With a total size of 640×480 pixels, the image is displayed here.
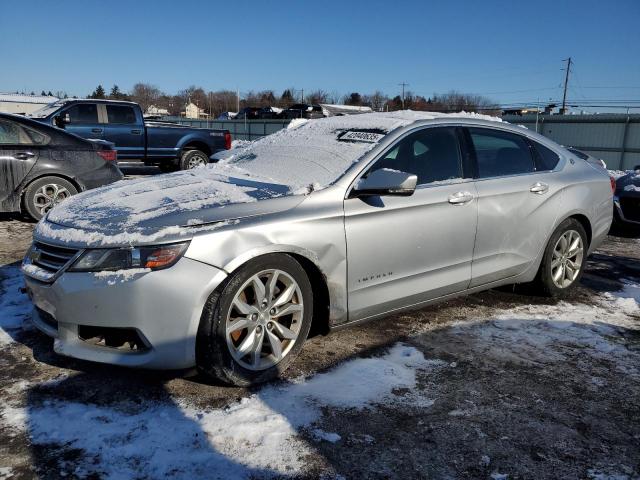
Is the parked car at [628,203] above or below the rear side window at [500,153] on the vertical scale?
below

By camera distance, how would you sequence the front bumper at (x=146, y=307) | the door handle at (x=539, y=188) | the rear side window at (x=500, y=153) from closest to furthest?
the front bumper at (x=146, y=307), the rear side window at (x=500, y=153), the door handle at (x=539, y=188)

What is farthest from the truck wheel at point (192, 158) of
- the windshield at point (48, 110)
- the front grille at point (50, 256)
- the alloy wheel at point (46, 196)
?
the front grille at point (50, 256)

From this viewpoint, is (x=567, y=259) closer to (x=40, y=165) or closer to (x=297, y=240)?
(x=297, y=240)

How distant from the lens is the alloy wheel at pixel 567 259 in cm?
480

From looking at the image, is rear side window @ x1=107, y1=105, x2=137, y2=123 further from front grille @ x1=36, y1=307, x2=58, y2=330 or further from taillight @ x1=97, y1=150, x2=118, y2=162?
front grille @ x1=36, y1=307, x2=58, y2=330

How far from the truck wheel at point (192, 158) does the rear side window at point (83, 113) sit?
85.0 inches

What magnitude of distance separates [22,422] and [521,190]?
3700 mm

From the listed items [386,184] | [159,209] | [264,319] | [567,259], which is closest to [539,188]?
[567,259]

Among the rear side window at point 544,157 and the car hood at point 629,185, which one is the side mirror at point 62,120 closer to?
the rear side window at point 544,157

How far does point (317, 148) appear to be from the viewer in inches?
157

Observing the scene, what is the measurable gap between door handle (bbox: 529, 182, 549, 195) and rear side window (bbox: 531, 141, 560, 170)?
196 millimetres

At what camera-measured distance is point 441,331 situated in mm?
4074

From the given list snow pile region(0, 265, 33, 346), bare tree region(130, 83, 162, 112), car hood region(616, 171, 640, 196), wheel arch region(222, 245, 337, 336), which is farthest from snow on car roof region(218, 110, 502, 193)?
bare tree region(130, 83, 162, 112)

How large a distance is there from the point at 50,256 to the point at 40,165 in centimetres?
458
